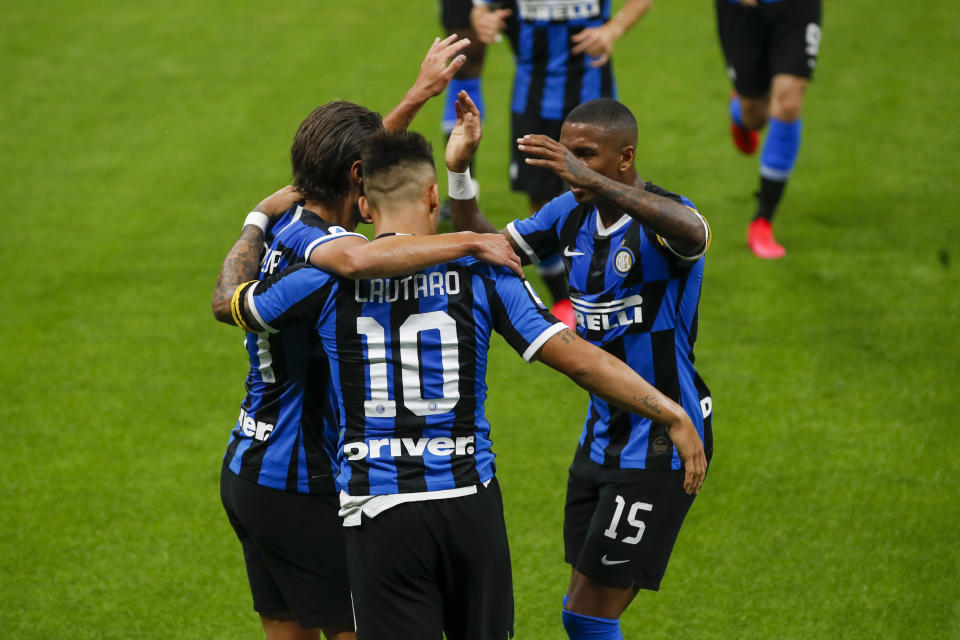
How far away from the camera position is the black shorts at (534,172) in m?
6.98

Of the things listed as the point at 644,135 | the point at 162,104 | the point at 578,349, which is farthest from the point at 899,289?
the point at 162,104

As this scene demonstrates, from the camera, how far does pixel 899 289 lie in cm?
729

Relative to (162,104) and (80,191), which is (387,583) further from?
(162,104)

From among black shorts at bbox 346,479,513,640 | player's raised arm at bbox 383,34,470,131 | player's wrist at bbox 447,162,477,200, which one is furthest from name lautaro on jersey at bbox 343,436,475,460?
player's raised arm at bbox 383,34,470,131

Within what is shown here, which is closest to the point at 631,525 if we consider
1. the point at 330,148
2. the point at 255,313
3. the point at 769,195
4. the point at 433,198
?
the point at 433,198

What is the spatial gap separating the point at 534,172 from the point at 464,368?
13.8 feet

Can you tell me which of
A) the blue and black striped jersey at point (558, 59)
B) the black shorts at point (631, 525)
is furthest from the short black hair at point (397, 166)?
Result: the blue and black striped jersey at point (558, 59)

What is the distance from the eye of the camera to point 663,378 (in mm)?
3518

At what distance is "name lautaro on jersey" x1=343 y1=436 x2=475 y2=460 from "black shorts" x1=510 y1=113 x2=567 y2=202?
4.16 meters

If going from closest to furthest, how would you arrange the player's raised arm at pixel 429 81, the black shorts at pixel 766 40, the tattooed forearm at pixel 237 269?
the tattooed forearm at pixel 237 269 → the player's raised arm at pixel 429 81 → the black shorts at pixel 766 40

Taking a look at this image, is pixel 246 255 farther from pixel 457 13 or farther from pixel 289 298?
pixel 457 13

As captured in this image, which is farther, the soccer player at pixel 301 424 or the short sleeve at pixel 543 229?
the short sleeve at pixel 543 229

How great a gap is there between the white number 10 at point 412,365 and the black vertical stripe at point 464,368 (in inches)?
0.6

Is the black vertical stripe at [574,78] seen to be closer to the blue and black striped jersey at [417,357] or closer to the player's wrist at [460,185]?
the player's wrist at [460,185]
